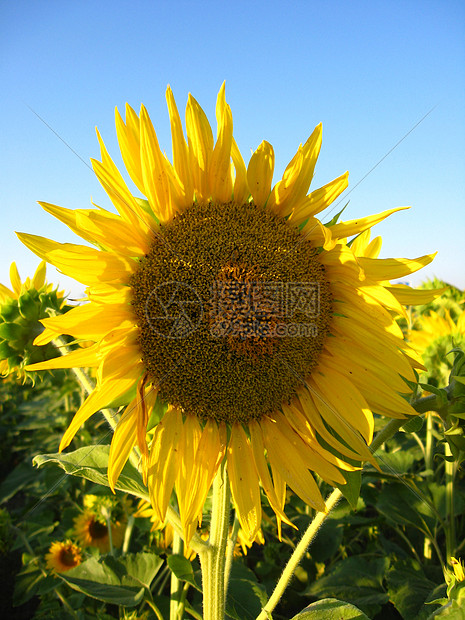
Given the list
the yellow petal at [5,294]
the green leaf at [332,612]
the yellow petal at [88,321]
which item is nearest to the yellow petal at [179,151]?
the yellow petal at [88,321]

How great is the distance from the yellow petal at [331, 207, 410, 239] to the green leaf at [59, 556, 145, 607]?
5.61ft

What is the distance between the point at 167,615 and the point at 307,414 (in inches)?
66.5

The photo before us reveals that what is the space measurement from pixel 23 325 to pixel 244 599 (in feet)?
5.26

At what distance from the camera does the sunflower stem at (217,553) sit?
153 cm

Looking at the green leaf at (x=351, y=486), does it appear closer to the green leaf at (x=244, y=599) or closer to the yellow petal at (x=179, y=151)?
the green leaf at (x=244, y=599)


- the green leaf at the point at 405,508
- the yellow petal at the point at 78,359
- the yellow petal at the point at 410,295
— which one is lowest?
the green leaf at the point at 405,508

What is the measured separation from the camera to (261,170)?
5.22ft

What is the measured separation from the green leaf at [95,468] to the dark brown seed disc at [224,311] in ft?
1.19

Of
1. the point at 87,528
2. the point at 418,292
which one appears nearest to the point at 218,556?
the point at 418,292

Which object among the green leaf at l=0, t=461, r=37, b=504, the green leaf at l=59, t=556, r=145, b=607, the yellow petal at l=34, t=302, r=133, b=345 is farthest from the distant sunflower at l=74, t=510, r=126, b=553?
the yellow petal at l=34, t=302, r=133, b=345

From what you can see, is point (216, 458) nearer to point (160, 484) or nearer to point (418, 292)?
point (160, 484)

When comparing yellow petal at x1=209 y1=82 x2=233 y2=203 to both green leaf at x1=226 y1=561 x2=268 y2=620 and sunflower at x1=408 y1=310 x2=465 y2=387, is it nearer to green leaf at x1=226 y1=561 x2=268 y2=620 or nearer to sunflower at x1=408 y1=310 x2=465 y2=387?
green leaf at x1=226 y1=561 x2=268 y2=620

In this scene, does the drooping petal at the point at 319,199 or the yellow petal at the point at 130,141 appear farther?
the drooping petal at the point at 319,199

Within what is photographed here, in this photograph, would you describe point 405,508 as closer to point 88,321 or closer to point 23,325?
point 88,321
